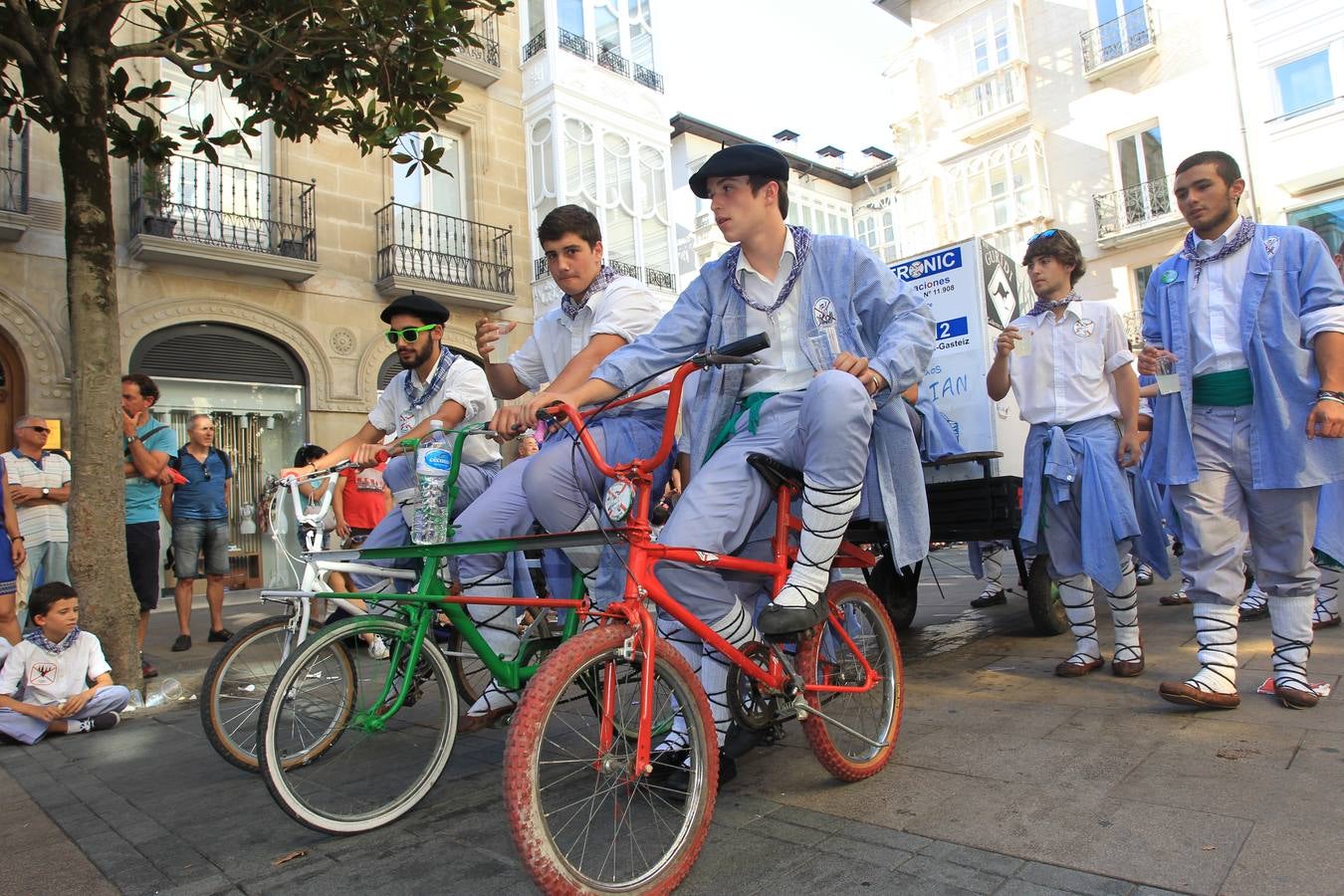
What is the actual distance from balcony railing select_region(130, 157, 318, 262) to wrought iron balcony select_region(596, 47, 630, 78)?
662 cm

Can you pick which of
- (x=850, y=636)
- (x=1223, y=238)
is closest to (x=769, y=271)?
(x=850, y=636)

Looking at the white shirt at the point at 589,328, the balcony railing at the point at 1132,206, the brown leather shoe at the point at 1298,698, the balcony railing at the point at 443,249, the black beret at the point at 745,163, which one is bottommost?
the brown leather shoe at the point at 1298,698

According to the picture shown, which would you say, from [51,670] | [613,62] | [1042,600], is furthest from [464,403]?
[613,62]

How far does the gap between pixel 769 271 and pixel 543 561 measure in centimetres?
143

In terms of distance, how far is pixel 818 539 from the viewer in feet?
8.75

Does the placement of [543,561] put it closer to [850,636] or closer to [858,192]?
[850,636]

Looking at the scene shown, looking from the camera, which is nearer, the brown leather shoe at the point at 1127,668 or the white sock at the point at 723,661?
the white sock at the point at 723,661

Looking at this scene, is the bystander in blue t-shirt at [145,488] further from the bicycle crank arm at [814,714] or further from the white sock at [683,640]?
the bicycle crank arm at [814,714]

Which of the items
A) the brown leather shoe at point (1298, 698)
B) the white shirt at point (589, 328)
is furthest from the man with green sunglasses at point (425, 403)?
the brown leather shoe at point (1298, 698)

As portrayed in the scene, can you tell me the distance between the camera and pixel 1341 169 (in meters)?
17.8

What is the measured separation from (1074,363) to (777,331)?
7.07 ft

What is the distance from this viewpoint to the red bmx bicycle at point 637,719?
1978 mm

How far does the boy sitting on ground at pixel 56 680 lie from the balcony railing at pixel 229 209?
26.4 feet

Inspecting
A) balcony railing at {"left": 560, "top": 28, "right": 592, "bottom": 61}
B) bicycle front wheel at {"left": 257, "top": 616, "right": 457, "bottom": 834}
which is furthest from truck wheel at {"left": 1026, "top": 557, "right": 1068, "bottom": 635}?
balcony railing at {"left": 560, "top": 28, "right": 592, "bottom": 61}
